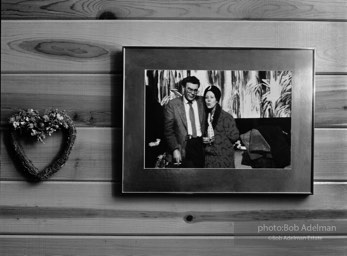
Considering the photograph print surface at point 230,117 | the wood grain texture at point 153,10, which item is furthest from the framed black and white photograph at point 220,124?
the wood grain texture at point 153,10

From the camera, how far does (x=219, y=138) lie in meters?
1.49

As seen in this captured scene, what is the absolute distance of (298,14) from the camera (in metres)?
1.52

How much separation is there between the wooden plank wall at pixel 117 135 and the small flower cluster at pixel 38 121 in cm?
4

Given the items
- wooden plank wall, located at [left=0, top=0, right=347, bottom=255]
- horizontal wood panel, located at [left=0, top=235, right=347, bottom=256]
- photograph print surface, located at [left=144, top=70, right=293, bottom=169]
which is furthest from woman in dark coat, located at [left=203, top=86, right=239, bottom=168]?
horizontal wood panel, located at [left=0, top=235, right=347, bottom=256]

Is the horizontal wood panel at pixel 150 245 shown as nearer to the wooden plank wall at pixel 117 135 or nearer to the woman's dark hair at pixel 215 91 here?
the wooden plank wall at pixel 117 135

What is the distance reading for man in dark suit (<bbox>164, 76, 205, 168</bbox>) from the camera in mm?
1490

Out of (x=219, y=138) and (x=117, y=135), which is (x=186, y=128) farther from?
(x=117, y=135)

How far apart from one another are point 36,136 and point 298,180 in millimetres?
838

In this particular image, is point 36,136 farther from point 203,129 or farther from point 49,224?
point 203,129

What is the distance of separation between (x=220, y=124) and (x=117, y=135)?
329 millimetres

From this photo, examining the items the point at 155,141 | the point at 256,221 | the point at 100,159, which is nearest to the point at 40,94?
the point at 100,159

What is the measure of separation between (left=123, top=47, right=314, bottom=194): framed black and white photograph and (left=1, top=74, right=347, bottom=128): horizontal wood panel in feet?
0.20

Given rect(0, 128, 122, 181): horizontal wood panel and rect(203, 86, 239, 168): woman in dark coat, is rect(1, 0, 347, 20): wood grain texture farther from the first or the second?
rect(0, 128, 122, 181): horizontal wood panel

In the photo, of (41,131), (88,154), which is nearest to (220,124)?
(88,154)
